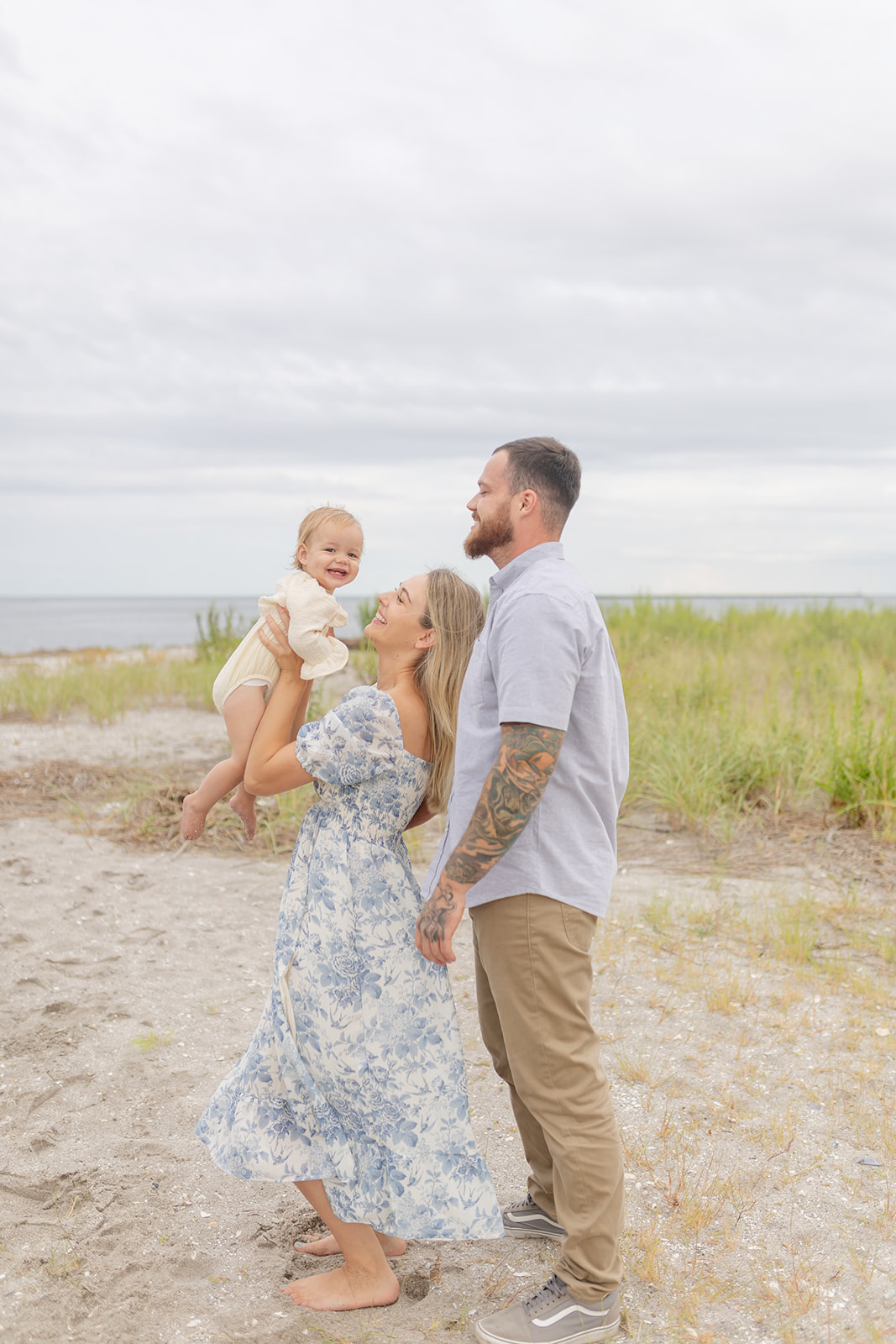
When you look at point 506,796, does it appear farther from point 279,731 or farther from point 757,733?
point 757,733

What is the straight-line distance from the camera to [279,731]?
2664 mm

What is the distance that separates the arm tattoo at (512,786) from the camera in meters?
2.27

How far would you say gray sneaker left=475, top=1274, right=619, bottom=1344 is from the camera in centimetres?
247

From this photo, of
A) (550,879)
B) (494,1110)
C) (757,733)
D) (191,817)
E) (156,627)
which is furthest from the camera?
(156,627)

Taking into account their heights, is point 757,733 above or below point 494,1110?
above

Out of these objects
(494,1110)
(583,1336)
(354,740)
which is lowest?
(494,1110)

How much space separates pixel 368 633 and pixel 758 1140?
2328 millimetres

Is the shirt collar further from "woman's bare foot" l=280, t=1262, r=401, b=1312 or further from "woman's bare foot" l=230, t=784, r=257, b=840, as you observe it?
"woman's bare foot" l=280, t=1262, r=401, b=1312

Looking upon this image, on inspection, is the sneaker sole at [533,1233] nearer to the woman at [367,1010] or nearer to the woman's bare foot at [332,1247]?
the woman's bare foot at [332,1247]

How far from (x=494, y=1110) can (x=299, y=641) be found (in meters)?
2.17

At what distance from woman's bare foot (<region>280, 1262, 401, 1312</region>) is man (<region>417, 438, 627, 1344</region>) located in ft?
1.11

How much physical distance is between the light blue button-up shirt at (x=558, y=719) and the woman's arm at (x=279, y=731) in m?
0.45

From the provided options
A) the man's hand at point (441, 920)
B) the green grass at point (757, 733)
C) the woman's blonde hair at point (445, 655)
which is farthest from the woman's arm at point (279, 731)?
the green grass at point (757, 733)

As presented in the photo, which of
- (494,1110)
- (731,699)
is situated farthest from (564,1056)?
(731,699)
